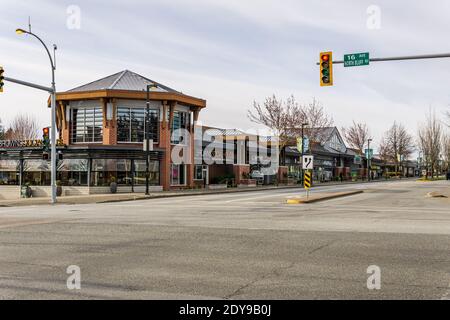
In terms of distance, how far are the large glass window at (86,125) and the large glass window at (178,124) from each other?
6.67 metres

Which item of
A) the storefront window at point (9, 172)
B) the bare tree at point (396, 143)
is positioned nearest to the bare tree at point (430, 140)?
the bare tree at point (396, 143)

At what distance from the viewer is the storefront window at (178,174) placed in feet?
141

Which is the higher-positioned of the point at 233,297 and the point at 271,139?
the point at 271,139

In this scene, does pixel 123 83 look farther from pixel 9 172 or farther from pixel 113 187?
pixel 9 172

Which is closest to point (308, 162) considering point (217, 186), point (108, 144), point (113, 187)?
point (113, 187)

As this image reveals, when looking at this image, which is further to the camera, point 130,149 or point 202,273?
point 130,149

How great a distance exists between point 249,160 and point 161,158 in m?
22.0

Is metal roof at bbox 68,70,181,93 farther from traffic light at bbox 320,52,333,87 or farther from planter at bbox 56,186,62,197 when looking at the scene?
traffic light at bbox 320,52,333,87

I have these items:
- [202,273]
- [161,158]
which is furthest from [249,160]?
[202,273]

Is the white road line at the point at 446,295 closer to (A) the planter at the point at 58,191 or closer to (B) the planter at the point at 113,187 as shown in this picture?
(B) the planter at the point at 113,187

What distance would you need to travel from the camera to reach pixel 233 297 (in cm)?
600

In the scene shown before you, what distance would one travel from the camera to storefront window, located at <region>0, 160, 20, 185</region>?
41066 millimetres

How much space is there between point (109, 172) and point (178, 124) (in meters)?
8.73
